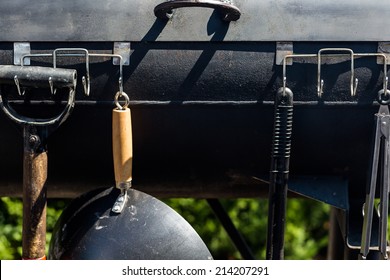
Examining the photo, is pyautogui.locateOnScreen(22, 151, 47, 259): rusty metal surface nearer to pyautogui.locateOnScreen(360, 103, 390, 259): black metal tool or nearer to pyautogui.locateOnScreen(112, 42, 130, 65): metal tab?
pyautogui.locateOnScreen(112, 42, 130, 65): metal tab

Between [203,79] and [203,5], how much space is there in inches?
6.6

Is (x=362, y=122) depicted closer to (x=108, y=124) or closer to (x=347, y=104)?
(x=347, y=104)

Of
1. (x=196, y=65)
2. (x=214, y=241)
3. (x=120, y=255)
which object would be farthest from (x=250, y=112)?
(x=214, y=241)

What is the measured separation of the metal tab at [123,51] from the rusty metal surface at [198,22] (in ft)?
0.04

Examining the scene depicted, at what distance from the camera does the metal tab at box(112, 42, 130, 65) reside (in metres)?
1.61

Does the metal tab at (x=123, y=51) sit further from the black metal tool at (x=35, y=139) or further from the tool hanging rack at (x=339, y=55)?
the tool hanging rack at (x=339, y=55)

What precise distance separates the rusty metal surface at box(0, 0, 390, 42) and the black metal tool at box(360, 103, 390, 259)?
6.9 inches

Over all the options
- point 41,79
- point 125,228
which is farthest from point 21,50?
point 125,228

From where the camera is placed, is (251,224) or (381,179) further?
(251,224)

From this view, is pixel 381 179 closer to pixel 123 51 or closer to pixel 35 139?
pixel 123 51

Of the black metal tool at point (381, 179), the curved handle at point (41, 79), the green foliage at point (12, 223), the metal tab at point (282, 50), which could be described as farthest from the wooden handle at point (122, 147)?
the green foliage at point (12, 223)

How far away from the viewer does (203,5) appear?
60.0 inches

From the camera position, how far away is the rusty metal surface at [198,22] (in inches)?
63.4

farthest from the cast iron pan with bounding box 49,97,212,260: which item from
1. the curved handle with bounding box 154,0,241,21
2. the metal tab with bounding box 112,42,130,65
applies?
the curved handle with bounding box 154,0,241,21
